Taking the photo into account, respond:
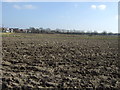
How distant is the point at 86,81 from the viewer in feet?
19.1

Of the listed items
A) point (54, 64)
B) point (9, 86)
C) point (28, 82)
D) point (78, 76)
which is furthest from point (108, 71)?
point (9, 86)

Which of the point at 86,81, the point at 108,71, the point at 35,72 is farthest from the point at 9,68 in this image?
the point at 108,71

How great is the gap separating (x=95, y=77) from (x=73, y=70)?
43.1 inches

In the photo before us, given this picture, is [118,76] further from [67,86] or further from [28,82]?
[28,82]

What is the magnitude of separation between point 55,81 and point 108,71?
8.59ft

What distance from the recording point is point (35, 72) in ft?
22.0

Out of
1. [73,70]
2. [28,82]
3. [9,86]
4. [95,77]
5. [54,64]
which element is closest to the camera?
[9,86]

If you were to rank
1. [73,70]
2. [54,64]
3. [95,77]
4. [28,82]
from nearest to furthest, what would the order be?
1. [28,82]
2. [95,77]
3. [73,70]
4. [54,64]

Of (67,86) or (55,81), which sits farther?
(55,81)

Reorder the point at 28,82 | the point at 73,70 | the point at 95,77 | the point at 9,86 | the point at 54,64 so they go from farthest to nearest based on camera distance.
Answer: the point at 54,64 < the point at 73,70 < the point at 95,77 < the point at 28,82 < the point at 9,86

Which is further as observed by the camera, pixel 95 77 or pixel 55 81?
pixel 95 77

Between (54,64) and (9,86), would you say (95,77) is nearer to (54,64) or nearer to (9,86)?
(54,64)

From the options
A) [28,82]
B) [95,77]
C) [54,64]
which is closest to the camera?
[28,82]

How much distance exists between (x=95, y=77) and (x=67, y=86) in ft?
4.79
